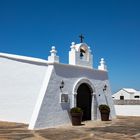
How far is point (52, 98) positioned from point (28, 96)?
1.96 metres

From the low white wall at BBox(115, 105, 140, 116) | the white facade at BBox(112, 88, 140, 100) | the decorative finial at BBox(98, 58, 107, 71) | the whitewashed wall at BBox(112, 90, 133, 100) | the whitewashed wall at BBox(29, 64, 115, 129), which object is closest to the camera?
the whitewashed wall at BBox(29, 64, 115, 129)

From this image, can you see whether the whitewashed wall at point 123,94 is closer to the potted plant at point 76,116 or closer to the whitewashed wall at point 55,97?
the whitewashed wall at point 55,97

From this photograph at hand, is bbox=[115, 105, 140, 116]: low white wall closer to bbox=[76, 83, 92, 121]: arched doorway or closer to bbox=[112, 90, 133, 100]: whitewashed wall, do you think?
bbox=[76, 83, 92, 121]: arched doorway

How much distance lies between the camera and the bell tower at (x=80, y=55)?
61.2 ft

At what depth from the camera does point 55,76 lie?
1652cm

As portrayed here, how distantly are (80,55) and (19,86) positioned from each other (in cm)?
490

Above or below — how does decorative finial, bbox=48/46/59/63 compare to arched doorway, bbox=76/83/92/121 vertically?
above

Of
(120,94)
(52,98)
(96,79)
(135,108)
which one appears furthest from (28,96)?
(120,94)

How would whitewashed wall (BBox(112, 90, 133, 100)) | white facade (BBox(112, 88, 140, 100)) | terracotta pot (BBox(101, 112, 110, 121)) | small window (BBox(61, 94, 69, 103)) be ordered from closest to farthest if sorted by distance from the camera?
small window (BBox(61, 94, 69, 103)) → terracotta pot (BBox(101, 112, 110, 121)) → white facade (BBox(112, 88, 140, 100)) → whitewashed wall (BBox(112, 90, 133, 100))

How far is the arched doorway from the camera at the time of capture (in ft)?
62.2

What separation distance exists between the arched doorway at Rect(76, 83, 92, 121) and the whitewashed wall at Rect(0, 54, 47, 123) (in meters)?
3.45

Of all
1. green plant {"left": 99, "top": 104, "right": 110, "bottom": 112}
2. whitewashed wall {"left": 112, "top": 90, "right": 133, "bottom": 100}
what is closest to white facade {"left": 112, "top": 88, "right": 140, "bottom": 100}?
whitewashed wall {"left": 112, "top": 90, "right": 133, "bottom": 100}

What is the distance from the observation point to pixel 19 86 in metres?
17.8

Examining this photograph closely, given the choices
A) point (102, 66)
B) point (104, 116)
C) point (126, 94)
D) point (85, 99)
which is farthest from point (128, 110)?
point (126, 94)
